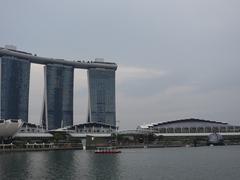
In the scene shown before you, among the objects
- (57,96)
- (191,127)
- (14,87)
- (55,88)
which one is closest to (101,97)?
(57,96)

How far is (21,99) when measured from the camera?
16638 cm

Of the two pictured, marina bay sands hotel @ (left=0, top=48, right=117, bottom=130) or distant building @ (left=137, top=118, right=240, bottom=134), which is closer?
marina bay sands hotel @ (left=0, top=48, right=117, bottom=130)

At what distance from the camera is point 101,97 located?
602 feet

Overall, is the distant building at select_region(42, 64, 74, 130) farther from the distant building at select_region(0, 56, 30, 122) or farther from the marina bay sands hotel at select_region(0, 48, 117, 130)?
the distant building at select_region(0, 56, 30, 122)

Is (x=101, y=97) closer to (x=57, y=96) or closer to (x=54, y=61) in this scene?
(x=57, y=96)

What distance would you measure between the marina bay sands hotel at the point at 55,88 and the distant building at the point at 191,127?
20.2 metres

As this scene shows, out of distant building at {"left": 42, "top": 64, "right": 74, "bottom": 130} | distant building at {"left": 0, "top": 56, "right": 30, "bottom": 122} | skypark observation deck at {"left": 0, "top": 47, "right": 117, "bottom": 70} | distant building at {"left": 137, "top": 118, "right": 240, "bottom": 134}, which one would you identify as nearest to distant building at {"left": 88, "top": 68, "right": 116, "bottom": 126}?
skypark observation deck at {"left": 0, "top": 47, "right": 117, "bottom": 70}

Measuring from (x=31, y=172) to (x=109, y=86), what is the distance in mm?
137628

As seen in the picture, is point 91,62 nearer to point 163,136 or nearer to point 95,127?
point 95,127

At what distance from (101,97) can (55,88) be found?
1994 cm

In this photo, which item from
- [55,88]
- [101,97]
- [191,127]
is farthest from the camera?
[101,97]

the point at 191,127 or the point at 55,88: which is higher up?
the point at 55,88

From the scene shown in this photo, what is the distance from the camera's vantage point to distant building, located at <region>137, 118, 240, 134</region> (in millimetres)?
174875

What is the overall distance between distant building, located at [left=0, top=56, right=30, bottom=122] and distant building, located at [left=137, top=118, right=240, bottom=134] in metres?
49.4
